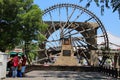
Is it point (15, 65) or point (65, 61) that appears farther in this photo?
point (65, 61)

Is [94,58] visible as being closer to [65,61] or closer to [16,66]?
[65,61]

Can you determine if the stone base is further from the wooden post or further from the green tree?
the green tree

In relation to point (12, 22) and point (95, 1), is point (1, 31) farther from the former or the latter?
point (95, 1)

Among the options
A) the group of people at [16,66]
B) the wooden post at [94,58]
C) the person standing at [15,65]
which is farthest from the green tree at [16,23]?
the wooden post at [94,58]


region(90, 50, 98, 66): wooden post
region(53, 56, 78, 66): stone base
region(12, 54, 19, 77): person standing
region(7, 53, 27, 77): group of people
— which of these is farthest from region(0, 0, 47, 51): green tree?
region(90, 50, 98, 66): wooden post

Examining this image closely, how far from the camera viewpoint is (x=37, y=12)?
32.2 m

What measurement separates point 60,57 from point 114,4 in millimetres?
25237

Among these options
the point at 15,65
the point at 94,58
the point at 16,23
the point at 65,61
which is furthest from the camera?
the point at 94,58

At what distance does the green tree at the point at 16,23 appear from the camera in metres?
29.9

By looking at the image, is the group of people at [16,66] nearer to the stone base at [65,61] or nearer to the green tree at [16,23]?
the green tree at [16,23]

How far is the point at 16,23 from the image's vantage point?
3023 cm

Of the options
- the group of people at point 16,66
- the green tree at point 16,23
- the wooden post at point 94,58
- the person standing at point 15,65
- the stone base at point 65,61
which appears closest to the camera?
the person standing at point 15,65

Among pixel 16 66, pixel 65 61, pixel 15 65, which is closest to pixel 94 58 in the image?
pixel 65 61

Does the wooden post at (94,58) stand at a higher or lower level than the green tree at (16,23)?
lower
